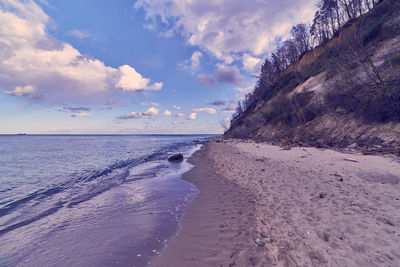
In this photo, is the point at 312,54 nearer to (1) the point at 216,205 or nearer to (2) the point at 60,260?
(1) the point at 216,205

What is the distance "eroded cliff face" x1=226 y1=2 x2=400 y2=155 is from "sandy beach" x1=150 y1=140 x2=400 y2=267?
6153mm

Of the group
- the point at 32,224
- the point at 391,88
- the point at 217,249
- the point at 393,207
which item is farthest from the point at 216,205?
the point at 391,88

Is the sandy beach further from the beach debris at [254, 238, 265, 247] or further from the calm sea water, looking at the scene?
the calm sea water

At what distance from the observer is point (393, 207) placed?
3.91 m

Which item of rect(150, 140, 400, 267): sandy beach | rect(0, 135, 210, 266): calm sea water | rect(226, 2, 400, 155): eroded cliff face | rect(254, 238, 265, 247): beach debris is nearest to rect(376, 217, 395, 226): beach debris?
rect(150, 140, 400, 267): sandy beach

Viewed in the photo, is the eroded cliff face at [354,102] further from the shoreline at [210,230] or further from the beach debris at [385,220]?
the shoreline at [210,230]

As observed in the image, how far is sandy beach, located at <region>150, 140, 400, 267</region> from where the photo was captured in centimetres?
288

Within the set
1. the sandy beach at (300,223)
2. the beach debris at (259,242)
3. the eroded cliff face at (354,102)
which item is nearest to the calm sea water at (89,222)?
the sandy beach at (300,223)

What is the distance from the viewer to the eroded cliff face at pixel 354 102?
11.0m

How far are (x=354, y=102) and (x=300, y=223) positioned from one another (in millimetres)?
15822

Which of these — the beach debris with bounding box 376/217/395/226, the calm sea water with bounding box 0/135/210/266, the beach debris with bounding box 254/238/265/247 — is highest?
the beach debris with bounding box 376/217/395/226

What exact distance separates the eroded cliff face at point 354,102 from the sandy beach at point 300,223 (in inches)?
242

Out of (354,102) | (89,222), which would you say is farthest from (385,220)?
(354,102)

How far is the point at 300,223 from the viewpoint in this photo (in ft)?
12.7
